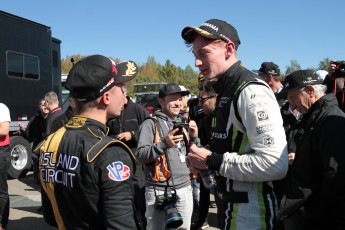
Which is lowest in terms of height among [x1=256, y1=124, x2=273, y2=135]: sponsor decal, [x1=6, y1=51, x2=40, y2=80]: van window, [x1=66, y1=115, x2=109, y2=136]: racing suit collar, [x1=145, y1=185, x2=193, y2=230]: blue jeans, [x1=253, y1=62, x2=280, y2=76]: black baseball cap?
[x1=145, y1=185, x2=193, y2=230]: blue jeans

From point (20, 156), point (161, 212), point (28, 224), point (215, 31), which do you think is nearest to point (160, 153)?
point (161, 212)

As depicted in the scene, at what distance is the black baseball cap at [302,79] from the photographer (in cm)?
346

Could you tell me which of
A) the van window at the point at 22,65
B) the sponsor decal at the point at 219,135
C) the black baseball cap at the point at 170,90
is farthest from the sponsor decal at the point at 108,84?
the van window at the point at 22,65

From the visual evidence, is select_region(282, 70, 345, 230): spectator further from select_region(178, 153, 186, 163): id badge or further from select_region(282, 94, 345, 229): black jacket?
select_region(178, 153, 186, 163): id badge

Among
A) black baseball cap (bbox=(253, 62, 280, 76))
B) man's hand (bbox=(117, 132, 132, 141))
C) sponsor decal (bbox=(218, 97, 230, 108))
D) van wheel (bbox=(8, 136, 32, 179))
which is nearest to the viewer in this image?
sponsor decal (bbox=(218, 97, 230, 108))

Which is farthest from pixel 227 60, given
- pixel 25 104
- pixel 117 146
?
pixel 25 104

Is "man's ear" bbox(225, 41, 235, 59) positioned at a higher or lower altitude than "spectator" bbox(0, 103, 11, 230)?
higher

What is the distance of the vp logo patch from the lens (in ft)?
5.45

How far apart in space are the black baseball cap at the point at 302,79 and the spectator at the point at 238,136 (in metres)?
1.43

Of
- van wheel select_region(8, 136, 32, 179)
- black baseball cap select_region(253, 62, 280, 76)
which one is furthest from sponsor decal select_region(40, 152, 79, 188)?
van wheel select_region(8, 136, 32, 179)

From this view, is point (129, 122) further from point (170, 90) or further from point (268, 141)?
point (268, 141)

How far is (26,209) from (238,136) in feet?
19.3

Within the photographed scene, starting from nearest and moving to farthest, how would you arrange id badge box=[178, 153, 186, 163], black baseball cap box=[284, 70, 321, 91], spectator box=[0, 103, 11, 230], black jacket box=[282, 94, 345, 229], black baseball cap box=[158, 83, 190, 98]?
1. black jacket box=[282, 94, 345, 229]
2. black baseball cap box=[284, 70, 321, 91]
3. id badge box=[178, 153, 186, 163]
4. black baseball cap box=[158, 83, 190, 98]
5. spectator box=[0, 103, 11, 230]

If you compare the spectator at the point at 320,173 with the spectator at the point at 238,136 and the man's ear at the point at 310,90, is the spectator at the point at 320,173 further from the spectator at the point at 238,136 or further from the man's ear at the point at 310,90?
the spectator at the point at 238,136
